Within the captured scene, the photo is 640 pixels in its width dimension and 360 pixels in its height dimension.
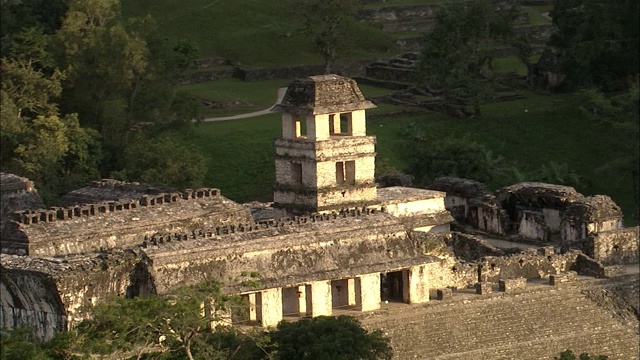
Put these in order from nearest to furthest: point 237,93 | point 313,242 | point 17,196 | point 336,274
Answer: point 336,274 → point 313,242 → point 17,196 → point 237,93

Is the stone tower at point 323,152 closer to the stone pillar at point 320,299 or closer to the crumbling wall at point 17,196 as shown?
the stone pillar at point 320,299

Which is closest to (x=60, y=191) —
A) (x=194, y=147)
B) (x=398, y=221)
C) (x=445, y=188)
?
(x=194, y=147)

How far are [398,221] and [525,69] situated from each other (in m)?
33.6

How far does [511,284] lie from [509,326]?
4.64ft

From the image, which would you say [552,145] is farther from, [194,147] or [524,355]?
[524,355]

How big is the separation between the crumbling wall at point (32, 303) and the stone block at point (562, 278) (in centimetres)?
1265

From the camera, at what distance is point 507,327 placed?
50.7 m

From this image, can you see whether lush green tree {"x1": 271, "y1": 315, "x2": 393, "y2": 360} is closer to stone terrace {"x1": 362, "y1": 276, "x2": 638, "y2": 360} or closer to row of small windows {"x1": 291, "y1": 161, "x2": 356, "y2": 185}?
stone terrace {"x1": 362, "y1": 276, "x2": 638, "y2": 360}

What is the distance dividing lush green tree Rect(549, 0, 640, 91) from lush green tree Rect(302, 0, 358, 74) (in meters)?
8.66

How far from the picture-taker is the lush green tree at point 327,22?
80.1m

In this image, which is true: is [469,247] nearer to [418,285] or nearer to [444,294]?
[444,294]

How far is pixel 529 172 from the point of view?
69.7m

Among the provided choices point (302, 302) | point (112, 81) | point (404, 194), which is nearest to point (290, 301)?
point (302, 302)

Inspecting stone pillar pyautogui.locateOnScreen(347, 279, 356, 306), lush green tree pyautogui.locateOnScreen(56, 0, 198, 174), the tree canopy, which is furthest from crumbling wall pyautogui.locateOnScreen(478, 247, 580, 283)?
lush green tree pyautogui.locateOnScreen(56, 0, 198, 174)
